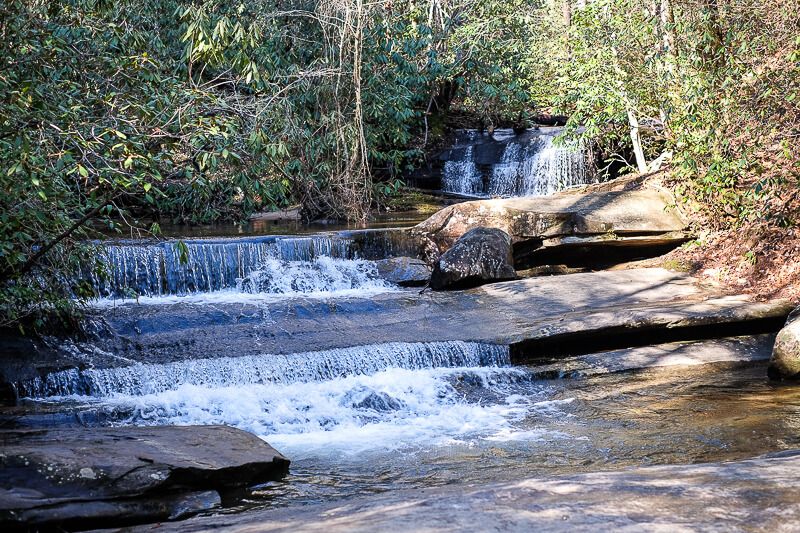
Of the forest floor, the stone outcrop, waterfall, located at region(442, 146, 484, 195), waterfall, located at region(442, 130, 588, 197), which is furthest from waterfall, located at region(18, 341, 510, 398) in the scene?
waterfall, located at region(442, 146, 484, 195)

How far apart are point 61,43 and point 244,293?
603 cm

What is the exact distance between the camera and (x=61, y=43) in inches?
244

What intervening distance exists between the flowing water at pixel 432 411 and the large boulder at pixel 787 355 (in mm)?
221

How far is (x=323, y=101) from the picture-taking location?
14984mm

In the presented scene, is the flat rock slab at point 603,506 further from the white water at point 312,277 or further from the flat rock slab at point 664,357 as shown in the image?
the white water at point 312,277

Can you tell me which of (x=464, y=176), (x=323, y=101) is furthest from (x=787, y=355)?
(x=464, y=176)

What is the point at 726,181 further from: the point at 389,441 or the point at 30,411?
the point at 30,411

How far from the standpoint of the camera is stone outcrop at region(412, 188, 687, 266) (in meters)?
12.9

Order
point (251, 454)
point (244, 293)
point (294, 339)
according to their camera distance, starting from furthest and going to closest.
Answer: point (244, 293) < point (294, 339) < point (251, 454)

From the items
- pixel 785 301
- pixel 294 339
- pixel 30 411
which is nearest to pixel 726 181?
pixel 785 301

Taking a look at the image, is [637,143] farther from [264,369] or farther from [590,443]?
[590,443]

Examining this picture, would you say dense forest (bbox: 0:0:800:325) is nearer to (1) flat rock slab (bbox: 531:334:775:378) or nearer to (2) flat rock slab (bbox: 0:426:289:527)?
(2) flat rock slab (bbox: 0:426:289:527)

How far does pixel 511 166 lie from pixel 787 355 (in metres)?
12.3

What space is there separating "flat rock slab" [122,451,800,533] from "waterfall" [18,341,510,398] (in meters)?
4.92
